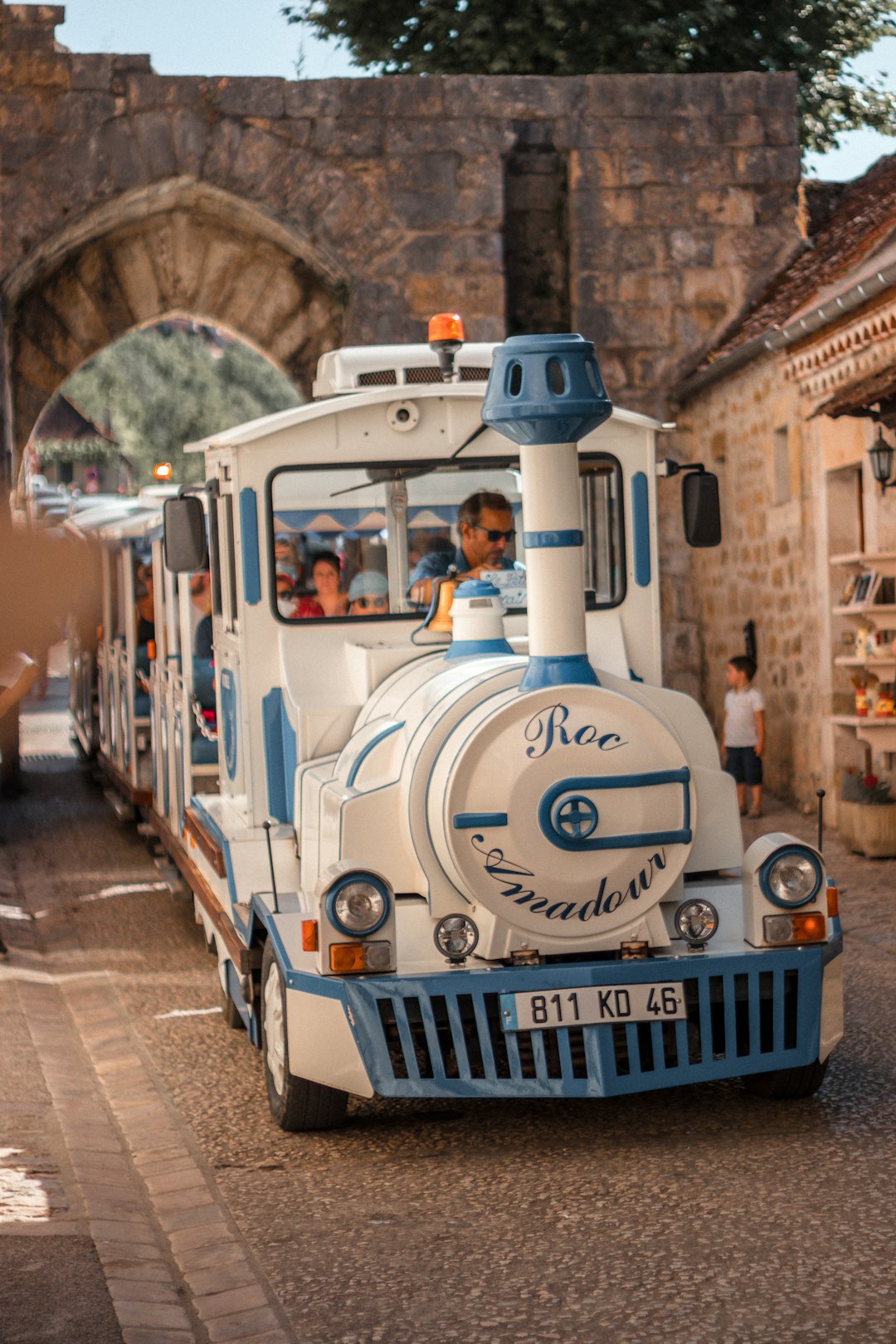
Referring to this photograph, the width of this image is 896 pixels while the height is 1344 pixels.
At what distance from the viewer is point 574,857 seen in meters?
5.04

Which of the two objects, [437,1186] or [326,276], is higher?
[326,276]

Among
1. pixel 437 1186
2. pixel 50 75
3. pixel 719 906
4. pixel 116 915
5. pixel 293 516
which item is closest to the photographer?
pixel 437 1186

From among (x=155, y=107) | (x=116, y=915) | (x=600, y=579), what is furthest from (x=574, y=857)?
(x=155, y=107)

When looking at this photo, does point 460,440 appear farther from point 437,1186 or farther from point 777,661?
point 777,661

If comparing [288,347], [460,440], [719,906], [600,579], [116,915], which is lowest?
[116,915]

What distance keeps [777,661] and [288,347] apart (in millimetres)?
6823

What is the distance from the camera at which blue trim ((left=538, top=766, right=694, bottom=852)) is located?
16.3 ft

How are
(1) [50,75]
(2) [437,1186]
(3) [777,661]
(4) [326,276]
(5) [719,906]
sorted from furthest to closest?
(4) [326,276] < (1) [50,75] < (3) [777,661] < (5) [719,906] < (2) [437,1186]

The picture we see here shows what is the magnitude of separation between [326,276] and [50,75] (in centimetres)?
312

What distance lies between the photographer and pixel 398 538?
6.58 m

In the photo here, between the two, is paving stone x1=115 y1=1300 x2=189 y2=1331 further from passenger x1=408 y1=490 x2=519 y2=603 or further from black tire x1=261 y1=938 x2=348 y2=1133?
passenger x1=408 y1=490 x2=519 y2=603

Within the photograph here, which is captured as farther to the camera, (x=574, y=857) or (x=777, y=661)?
(x=777, y=661)

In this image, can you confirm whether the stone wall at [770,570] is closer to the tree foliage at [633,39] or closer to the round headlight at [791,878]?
the tree foliage at [633,39]

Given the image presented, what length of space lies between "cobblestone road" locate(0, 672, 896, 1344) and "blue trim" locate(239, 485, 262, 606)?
1.79 m
